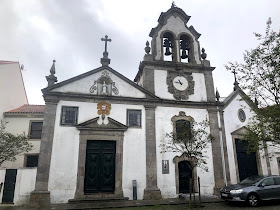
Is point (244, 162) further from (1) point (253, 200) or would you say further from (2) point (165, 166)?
(2) point (165, 166)

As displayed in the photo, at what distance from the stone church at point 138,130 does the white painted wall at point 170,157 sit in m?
0.06

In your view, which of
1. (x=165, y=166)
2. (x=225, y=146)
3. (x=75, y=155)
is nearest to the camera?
(x=75, y=155)

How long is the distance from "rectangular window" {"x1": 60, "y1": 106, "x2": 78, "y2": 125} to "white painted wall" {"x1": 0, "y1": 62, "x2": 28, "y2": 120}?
21.7 ft

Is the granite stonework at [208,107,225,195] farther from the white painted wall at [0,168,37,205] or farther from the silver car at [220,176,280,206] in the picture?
the white painted wall at [0,168,37,205]

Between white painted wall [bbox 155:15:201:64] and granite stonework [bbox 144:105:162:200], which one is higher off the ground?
white painted wall [bbox 155:15:201:64]

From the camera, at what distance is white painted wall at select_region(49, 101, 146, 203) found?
12.0 m

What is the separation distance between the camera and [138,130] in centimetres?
1389

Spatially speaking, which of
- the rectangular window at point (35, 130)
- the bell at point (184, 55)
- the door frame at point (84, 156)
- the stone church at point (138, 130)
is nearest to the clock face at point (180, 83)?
the stone church at point (138, 130)

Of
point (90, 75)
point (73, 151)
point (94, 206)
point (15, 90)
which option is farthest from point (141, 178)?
point (15, 90)

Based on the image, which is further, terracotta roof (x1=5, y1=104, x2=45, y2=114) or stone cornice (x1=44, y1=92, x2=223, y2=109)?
terracotta roof (x1=5, y1=104, x2=45, y2=114)

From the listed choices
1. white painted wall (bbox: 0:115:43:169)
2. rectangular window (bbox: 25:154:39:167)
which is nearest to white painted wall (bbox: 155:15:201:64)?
white painted wall (bbox: 0:115:43:169)

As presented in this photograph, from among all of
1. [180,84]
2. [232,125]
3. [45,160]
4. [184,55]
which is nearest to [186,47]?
[184,55]

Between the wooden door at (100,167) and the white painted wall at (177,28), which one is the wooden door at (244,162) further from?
the wooden door at (100,167)

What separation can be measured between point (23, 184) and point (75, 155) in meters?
2.93
